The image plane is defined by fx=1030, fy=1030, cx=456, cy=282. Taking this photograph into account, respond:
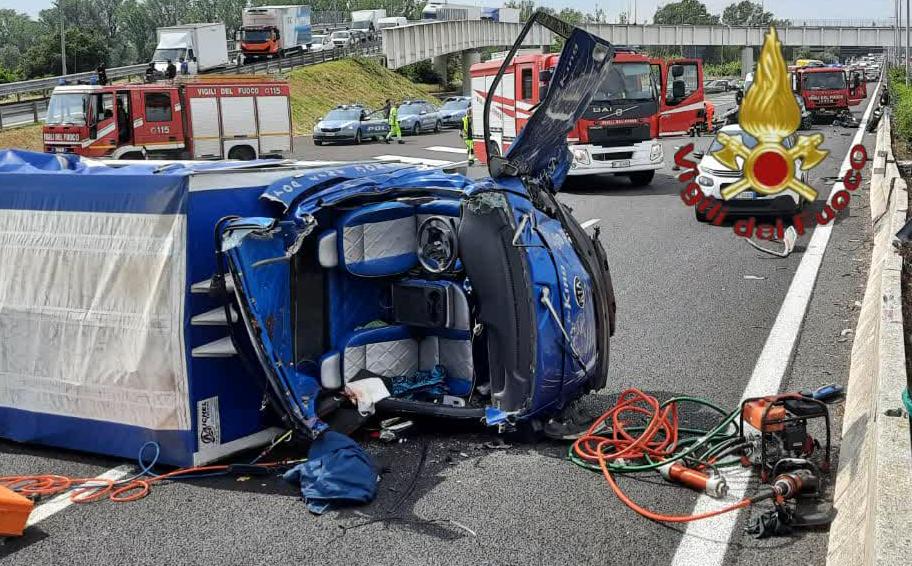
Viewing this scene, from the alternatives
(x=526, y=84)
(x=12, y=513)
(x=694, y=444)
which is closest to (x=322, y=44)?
(x=526, y=84)

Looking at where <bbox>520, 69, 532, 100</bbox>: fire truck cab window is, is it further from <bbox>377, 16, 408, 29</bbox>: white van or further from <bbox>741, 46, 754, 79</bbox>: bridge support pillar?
<bbox>377, 16, 408, 29</bbox>: white van

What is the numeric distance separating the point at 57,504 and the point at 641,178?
17.8 meters

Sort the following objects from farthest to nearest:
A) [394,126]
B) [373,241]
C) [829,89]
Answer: [394,126]
[829,89]
[373,241]

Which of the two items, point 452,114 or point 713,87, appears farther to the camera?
point 452,114

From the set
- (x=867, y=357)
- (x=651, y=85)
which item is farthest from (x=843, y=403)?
(x=651, y=85)

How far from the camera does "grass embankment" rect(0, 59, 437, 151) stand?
50625 mm

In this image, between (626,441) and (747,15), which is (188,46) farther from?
(626,441)

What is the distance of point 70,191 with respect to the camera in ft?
19.4

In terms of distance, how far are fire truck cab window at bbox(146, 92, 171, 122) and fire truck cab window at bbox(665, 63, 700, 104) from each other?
40.9ft

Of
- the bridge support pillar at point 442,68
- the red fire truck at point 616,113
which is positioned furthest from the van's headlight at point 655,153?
the bridge support pillar at point 442,68

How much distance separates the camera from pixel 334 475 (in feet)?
17.3

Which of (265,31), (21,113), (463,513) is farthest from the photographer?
(265,31)

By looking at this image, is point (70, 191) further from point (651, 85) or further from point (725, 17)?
point (651, 85)

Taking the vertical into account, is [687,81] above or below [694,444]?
above
